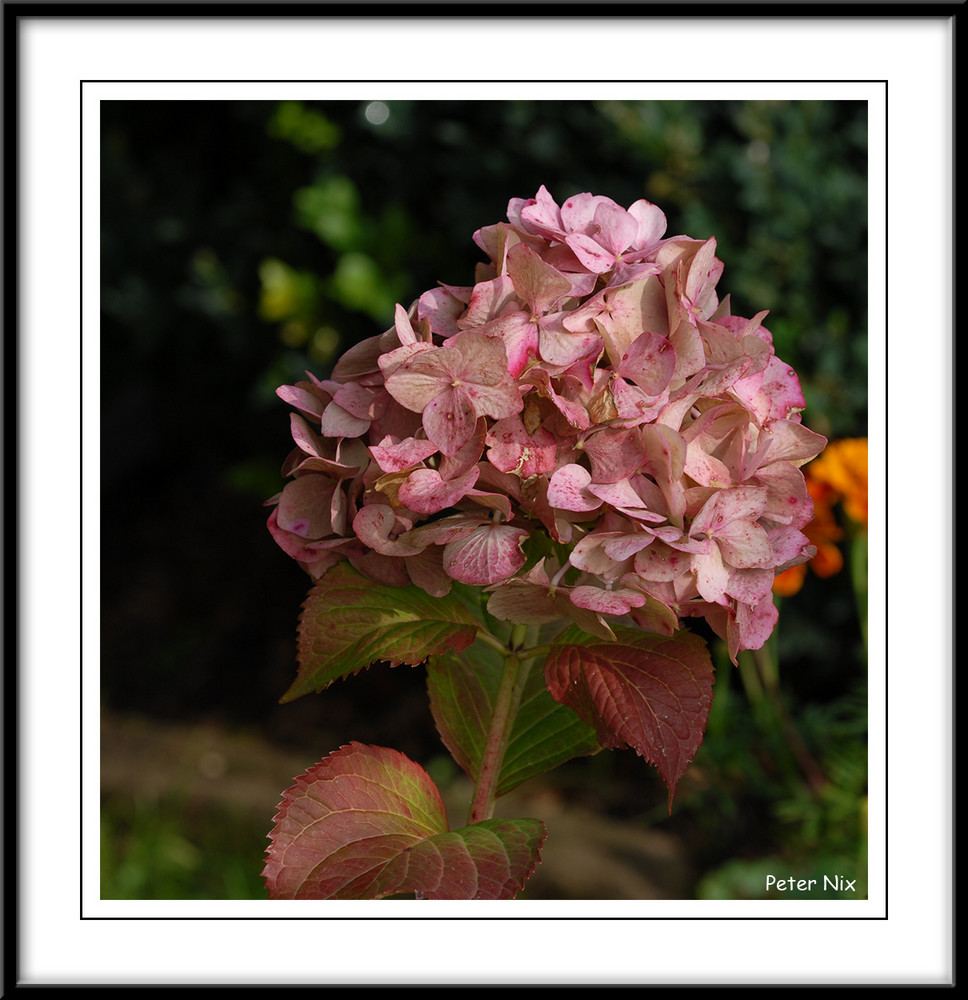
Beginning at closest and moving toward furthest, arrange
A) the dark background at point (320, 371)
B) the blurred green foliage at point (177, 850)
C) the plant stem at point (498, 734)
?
the plant stem at point (498, 734)
the dark background at point (320, 371)
the blurred green foliage at point (177, 850)

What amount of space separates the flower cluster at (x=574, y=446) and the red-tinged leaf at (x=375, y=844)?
7.6 inches

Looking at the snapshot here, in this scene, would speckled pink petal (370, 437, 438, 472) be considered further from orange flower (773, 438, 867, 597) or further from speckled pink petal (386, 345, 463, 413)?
orange flower (773, 438, 867, 597)

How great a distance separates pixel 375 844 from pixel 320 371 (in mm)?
1963

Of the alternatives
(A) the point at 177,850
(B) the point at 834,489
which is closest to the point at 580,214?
(B) the point at 834,489

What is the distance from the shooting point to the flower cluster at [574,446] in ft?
2.48

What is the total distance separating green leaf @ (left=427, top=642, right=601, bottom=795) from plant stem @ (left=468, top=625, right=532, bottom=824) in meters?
0.05

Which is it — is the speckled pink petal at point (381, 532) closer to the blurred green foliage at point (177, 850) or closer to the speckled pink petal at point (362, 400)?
the speckled pink petal at point (362, 400)

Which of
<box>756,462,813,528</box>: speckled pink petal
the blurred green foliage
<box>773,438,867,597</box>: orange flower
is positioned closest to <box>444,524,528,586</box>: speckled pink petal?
<box>756,462,813,528</box>: speckled pink petal

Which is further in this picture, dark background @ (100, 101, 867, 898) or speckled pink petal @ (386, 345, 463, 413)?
dark background @ (100, 101, 867, 898)

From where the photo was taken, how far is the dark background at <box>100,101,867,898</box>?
7.45 ft

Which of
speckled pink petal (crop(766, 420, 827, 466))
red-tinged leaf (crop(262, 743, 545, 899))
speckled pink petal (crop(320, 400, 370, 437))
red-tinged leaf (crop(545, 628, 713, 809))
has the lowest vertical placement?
red-tinged leaf (crop(262, 743, 545, 899))

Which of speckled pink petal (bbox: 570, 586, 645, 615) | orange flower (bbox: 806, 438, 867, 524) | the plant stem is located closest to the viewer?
speckled pink petal (bbox: 570, 586, 645, 615)

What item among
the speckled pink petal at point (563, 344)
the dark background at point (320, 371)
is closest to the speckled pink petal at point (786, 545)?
the speckled pink petal at point (563, 344)

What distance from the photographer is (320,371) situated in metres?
2.69
